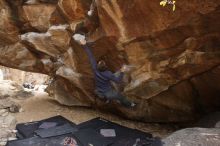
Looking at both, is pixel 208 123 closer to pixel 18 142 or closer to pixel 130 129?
pixel 130 129

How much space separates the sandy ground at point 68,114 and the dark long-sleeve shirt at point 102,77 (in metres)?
1.83

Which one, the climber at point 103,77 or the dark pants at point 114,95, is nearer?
the climber at point 103,77

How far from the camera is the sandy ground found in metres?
10.9

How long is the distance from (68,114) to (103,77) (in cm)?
270

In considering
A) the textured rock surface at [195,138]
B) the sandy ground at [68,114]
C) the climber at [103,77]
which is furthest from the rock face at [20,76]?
the textured rock surface at [195,138]

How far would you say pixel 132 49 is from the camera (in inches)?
356

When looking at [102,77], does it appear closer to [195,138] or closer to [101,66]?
[101,66]

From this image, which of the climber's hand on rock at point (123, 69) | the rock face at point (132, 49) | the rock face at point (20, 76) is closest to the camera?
the rock face at point (132, 49)

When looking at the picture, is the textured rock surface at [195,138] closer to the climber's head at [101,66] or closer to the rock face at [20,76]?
the climber's head at [101,66]

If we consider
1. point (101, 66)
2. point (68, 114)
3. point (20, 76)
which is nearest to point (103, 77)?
point (101, 66)

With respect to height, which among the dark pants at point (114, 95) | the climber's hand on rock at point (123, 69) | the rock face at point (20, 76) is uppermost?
the climber's hand on rock at point (123, 69)

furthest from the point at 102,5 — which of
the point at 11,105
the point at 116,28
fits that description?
the point at 11,105

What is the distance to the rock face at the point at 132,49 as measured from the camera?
8.21m

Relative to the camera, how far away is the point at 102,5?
27.8 ft
